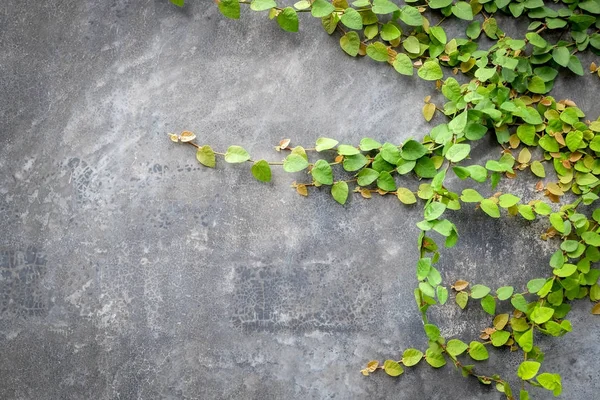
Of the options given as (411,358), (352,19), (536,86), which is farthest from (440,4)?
(411,358)

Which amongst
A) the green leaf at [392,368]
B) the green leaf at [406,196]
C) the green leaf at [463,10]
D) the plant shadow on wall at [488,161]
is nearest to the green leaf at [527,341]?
the plant shadow on wall at [488,161]

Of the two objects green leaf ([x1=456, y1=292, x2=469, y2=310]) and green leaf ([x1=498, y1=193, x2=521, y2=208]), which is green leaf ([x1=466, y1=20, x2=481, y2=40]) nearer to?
green leaf ([x1=498, y1=193, x2=521, y2=208])

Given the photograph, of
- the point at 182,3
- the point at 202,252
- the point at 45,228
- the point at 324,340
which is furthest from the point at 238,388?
the point at 182,3

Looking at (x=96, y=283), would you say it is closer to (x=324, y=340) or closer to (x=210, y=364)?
(x=210, y=364)

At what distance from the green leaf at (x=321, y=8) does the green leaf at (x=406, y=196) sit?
0.59 m

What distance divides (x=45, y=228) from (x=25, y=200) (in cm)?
11

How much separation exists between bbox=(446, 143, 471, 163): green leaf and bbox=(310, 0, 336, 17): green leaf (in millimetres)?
565

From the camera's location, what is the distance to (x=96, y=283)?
1.96m

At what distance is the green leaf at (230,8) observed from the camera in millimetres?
1944

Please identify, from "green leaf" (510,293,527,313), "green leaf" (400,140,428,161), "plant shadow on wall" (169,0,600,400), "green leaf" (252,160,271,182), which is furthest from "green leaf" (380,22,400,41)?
"green leaf" (510,293,527,313)

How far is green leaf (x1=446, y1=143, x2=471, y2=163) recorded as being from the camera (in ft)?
6.21

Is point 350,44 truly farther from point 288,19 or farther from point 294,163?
point 294,163

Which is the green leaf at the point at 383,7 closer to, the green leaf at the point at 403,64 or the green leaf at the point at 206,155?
the green leaf at the point at 403,64

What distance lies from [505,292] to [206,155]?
1.03 metres
